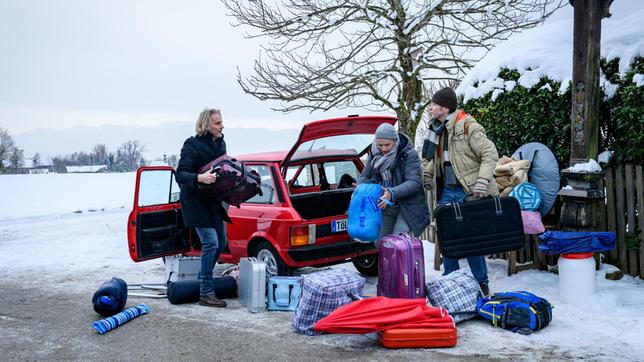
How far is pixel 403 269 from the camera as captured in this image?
562 cm

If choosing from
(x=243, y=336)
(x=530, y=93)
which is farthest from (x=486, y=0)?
(x=243, y=336)

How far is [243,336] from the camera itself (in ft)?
17.5

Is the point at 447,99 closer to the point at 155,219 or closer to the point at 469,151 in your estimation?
the point at 469,151

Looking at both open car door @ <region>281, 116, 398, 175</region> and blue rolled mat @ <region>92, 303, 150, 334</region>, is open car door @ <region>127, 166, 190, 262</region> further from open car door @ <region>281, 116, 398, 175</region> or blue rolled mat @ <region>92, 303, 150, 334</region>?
open car door @ <region>281, 116, 398, 175</region>

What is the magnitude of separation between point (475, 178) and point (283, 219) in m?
2.15

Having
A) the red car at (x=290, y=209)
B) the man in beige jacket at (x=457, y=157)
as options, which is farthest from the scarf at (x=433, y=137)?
the red car at (x=290, y=209)

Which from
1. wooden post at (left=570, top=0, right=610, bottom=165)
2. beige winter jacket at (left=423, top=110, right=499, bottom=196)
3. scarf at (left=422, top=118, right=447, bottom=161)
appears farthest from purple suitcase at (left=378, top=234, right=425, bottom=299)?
wooden post at (left=570, top=0, right=610, bottom=165)

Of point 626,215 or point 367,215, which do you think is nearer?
point 367,215

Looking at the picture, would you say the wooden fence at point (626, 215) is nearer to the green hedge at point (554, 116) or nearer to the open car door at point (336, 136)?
the green hedge at point (554, 116)

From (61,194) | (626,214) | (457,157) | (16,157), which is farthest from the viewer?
(16,157)

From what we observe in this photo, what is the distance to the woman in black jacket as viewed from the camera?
20.6ft

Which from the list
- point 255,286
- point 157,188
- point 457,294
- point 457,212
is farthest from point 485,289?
point 157,188

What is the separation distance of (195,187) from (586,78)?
431 centimetres

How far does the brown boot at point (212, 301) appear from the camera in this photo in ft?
20.9
